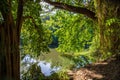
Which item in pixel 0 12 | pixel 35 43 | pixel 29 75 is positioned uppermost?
pixel 0 12

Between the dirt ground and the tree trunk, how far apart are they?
5.69 feet

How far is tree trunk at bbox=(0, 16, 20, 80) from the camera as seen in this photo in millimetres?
6957

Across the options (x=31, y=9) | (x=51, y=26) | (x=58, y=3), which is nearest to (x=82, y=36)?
(x=51, y=26)

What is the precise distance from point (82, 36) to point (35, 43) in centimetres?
584

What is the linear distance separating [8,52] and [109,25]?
3267 millimetres

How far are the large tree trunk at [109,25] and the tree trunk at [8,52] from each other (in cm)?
290

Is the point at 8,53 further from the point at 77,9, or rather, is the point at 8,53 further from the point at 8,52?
Answer: the point at 77,9

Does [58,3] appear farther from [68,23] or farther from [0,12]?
[0,12]

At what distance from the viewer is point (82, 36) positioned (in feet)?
51.5

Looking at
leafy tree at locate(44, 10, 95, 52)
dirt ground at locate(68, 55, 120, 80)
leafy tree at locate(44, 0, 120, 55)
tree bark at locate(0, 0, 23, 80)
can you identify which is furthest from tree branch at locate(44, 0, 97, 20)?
tree bark at locate(0, 0, 23, 80)

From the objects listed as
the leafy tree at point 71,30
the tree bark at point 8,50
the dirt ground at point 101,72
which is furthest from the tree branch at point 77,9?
the tree bark at point 8,50

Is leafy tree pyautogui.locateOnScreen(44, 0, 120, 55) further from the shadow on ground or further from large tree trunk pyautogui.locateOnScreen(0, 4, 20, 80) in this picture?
large tree trunk pyautogui.locateOnScreen(0, 4, 20, 80)

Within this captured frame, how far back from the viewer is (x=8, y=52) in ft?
23.1

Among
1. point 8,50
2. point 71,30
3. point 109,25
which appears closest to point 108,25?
point 109,25
